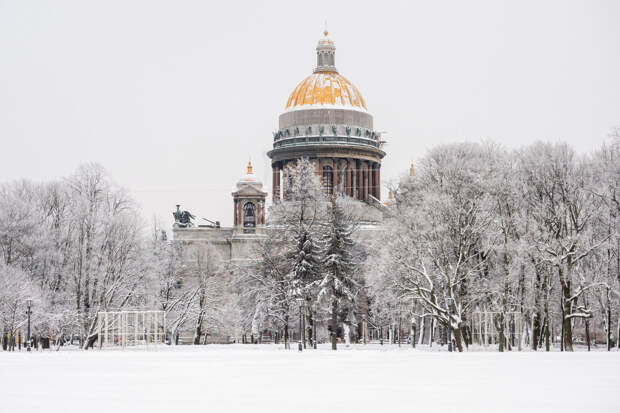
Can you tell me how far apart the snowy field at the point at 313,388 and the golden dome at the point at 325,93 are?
78.3m

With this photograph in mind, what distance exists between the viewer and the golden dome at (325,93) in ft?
354

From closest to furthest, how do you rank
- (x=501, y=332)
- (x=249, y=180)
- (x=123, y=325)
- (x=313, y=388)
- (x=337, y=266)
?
(x=313, y=388), (x=501, y=332), (x=123, y=325), (x=337, y=266), (x=249, y=180)

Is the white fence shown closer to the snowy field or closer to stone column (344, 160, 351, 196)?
the snowy field

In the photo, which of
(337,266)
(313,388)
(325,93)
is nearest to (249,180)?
(325,93)

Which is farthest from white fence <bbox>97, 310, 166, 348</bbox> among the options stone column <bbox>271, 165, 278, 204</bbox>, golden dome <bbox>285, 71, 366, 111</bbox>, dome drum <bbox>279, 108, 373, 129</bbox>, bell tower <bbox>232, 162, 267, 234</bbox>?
golden dome <bbox>285, 71, 366, 111</bbox>

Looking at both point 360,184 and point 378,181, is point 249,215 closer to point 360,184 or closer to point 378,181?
point 360,184

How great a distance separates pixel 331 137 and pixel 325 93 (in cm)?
558

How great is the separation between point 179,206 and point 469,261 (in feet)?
176

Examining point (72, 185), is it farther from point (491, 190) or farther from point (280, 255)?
point (491, 190)

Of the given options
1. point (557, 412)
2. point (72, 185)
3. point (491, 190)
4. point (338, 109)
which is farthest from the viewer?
point (338, 109)

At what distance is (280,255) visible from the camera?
5894 cm

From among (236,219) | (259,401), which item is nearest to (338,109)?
(236,219)

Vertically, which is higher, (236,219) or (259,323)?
(236,219)

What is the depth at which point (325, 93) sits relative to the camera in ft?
355
